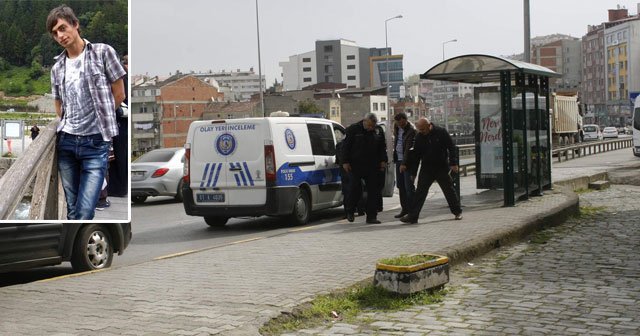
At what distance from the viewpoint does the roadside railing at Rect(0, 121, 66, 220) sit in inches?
155

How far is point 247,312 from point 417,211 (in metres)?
6.69

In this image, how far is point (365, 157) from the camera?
43.9 ft

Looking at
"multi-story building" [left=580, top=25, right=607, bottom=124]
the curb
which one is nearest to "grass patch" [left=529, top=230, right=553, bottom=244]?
the curb

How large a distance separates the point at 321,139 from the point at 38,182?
11354 millimetres

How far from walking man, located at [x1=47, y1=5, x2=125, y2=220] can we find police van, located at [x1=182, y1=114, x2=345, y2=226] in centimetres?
951

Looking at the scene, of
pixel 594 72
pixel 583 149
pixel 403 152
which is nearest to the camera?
pixel 403 152

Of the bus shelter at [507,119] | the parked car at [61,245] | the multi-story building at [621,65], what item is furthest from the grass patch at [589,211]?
the multi-story building at [621,65]

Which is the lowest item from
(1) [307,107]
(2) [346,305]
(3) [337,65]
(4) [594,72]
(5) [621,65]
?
(2) [346,305]

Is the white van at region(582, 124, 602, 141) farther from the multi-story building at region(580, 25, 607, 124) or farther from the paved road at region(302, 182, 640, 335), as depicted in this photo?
the multi-story building at region(580, 25, 607, 124)

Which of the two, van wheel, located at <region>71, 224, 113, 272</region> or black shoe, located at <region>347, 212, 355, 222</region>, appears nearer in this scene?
van wheel, located at <region>71, 224, 113, 272</region>

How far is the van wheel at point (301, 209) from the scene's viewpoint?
14.2 meters

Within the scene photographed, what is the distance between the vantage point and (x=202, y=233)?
14008 mm

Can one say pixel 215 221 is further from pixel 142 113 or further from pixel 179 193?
pixel 142 113

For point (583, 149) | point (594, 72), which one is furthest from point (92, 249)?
point (594, 72)
